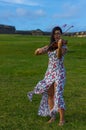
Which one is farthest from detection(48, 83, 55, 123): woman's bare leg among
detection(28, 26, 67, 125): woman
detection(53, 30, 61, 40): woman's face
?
detection(53, 30, 61, 40): woman's face

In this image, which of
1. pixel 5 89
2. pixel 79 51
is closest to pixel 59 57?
pixel 5 89

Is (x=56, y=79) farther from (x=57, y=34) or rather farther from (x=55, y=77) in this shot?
(x=57, y=34)

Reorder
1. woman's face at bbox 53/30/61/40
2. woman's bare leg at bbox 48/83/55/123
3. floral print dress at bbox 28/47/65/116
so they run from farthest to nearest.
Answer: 1. woman's bare leg at bbox 48/83/55/123
2. floral print dress at bbox 28/47/65/116
3. woman's face at bbox 53/30/61/40

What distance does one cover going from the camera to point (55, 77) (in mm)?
10188

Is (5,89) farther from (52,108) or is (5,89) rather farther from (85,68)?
(85,68)

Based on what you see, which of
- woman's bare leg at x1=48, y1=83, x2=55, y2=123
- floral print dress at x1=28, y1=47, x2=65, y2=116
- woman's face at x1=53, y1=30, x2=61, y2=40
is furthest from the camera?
woman's bare leg at x1=48, y1=83, x2=55, y2=123

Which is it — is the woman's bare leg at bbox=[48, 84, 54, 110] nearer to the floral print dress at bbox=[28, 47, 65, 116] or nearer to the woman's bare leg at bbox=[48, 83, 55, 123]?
the woman's bare leg at bbox=[48, 83, 55, 123]

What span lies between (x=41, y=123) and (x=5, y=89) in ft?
18.6

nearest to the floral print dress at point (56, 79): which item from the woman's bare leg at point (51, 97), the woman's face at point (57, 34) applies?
the woman's bare leg at point (51, 97)

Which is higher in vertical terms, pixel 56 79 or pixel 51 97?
pixel 56 79

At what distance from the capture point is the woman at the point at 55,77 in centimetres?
993

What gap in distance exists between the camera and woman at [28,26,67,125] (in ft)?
32.6

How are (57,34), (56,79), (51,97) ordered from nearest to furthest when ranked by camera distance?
(57,34) → (56,79) → (51,97)

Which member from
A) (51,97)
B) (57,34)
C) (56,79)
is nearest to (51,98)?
(51,97)
